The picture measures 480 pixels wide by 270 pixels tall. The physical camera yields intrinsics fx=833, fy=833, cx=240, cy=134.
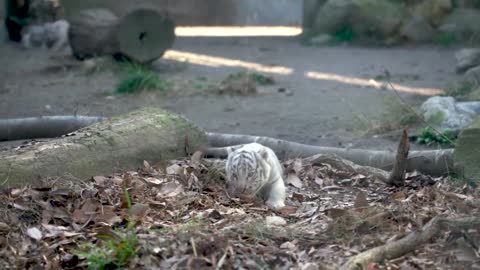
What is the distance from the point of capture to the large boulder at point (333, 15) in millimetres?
16938

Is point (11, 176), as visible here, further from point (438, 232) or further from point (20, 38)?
point (20, 38)

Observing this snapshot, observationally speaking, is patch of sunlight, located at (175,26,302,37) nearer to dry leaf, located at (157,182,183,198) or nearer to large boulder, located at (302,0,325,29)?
large boulder, located at (302,0,325,29)

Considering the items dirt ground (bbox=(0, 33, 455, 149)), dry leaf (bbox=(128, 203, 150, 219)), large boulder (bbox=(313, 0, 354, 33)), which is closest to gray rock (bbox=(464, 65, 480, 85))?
dirt ground (bbox=(0, 33, 455, 149))

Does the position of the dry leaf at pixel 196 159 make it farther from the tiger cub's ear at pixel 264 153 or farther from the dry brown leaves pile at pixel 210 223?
the tiger cub's ear at pixel 264 153

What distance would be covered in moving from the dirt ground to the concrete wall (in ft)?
7.13

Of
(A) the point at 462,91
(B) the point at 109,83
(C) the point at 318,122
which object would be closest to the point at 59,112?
(B) the point at 109,83

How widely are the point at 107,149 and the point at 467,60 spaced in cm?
829

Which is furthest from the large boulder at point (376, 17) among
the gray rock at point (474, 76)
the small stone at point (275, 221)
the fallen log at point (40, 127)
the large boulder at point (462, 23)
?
the small stone at point (275, 221)

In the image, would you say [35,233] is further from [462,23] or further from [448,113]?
[462,23]

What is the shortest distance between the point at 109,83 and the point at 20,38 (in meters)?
5.00

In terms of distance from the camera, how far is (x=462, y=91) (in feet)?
34.2

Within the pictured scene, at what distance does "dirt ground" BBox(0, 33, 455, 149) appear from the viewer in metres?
10.0

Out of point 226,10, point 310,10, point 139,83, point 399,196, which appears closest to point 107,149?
point 399,196

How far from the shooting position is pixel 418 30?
53.9 ft
